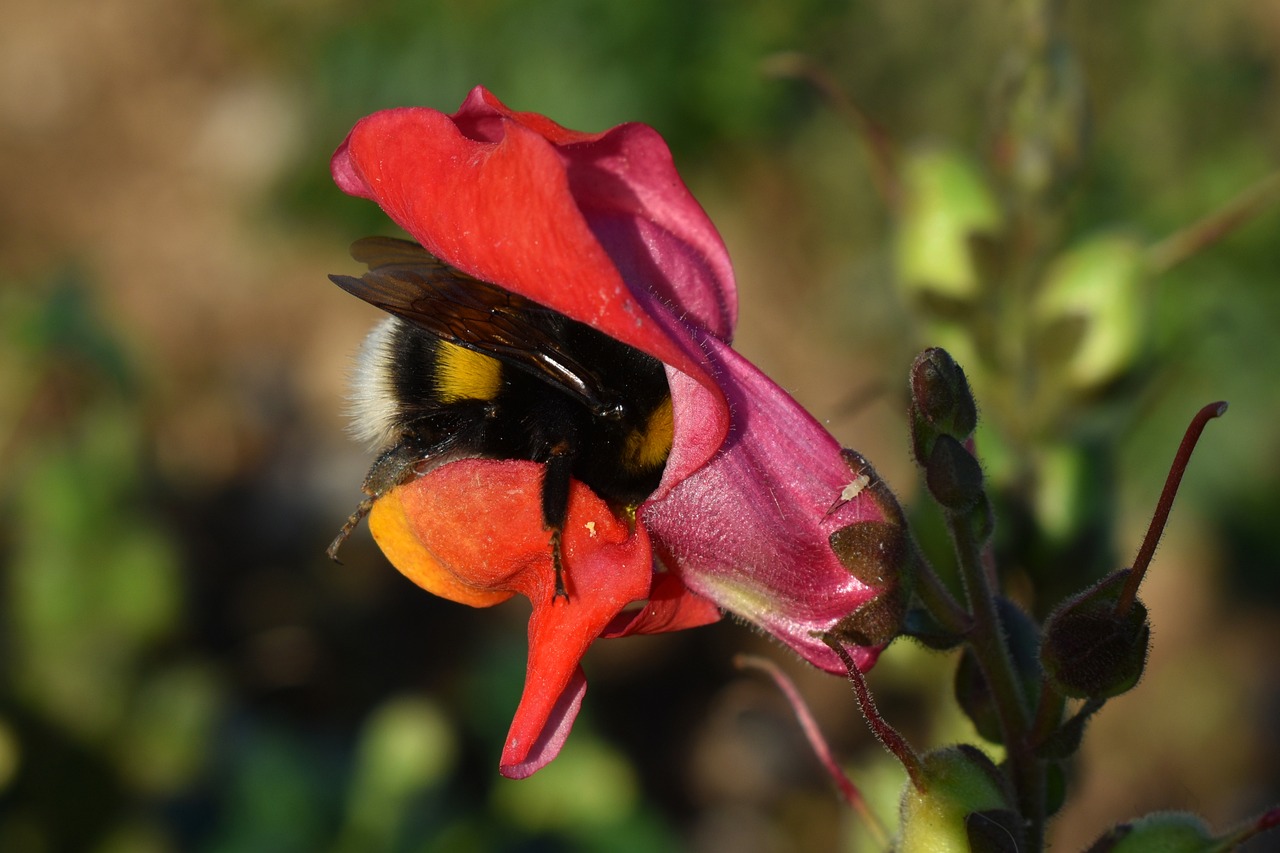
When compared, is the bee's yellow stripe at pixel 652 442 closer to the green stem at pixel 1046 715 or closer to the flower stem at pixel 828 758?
the flower stem at pixel 828 758

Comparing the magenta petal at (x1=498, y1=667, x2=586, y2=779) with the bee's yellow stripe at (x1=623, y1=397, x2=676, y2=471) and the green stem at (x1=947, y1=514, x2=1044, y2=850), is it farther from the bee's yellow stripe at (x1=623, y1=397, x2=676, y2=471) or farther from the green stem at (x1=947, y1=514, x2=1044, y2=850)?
the green stem at (x1=947, y1=514, x2=1044, y2=850)


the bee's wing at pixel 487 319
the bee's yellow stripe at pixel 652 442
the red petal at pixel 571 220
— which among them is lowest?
the bee's yellow stripe at pixel 652 442

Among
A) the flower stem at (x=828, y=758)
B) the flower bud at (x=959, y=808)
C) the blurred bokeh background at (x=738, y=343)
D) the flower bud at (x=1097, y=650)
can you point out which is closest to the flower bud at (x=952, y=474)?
the flower bud at (x=1097, y=650)

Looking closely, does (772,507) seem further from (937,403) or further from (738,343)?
(738,343)

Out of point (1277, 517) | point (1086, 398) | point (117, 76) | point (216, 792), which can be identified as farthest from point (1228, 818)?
point (117, 76)

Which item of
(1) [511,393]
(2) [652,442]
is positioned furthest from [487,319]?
(2) [652,442]

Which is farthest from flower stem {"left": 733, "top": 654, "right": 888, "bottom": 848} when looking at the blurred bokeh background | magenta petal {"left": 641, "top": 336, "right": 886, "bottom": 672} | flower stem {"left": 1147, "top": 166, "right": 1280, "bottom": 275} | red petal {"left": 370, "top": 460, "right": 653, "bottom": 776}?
flower stem {"left": 1147, "top": 166, "right": 1280, "bottom": 275}

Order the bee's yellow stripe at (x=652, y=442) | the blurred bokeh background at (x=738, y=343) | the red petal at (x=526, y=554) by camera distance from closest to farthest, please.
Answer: the red petal at (x=526, y=554) → the bee's yellow stripe at (x=652, y=442) → the blurred bokeh background at (x=738, y=343)

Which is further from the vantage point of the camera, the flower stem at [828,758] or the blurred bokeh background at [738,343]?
the blurred bokeh background at [738,343]

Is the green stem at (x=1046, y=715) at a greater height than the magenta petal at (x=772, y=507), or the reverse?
the magenta petal at (x=772, y=507)
